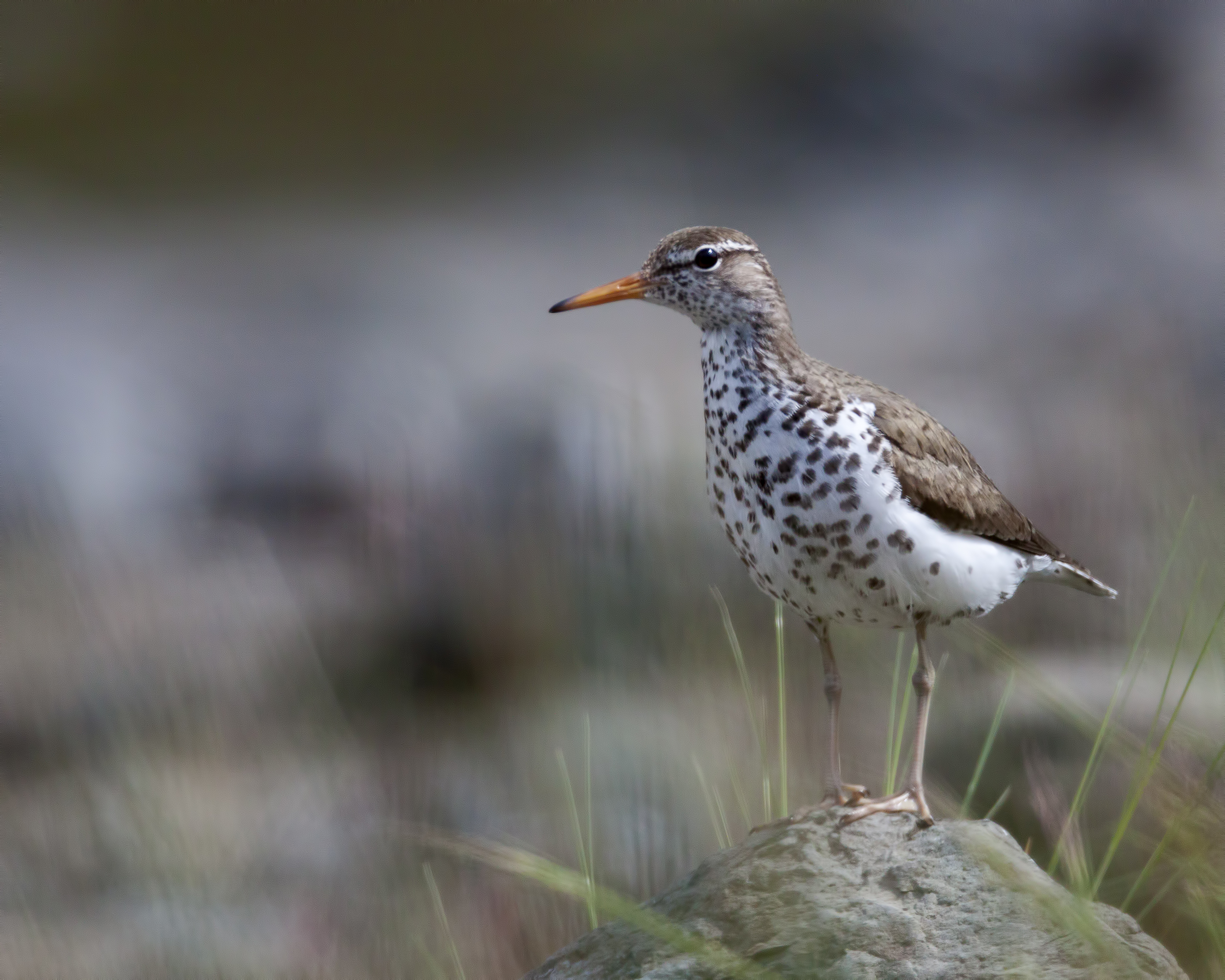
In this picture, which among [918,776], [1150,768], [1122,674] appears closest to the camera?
[1150,768]

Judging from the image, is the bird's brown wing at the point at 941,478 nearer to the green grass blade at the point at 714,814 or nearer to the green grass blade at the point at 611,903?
the green grass blade at the point at 714,814

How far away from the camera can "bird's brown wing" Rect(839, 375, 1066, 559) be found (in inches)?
94.7

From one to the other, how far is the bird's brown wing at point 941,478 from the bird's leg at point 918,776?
0.30 m

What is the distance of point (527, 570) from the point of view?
4070 mm

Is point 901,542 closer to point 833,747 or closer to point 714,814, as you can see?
point 833,747

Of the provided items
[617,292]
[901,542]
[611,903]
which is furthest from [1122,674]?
[617,292]

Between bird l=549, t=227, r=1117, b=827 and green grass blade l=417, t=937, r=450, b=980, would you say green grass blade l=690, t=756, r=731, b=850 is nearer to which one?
bird l=549, t=227, r=1117, b=827

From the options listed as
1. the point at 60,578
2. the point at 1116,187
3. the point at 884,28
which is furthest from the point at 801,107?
the point at 60,578

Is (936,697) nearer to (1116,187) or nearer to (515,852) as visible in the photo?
(515,852)

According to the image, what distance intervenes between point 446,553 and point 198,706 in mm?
2126

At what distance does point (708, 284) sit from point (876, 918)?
153cm

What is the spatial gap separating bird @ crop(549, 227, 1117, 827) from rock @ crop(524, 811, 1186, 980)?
0.42 ft

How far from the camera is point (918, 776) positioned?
240 cm

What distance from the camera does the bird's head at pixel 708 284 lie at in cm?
254
